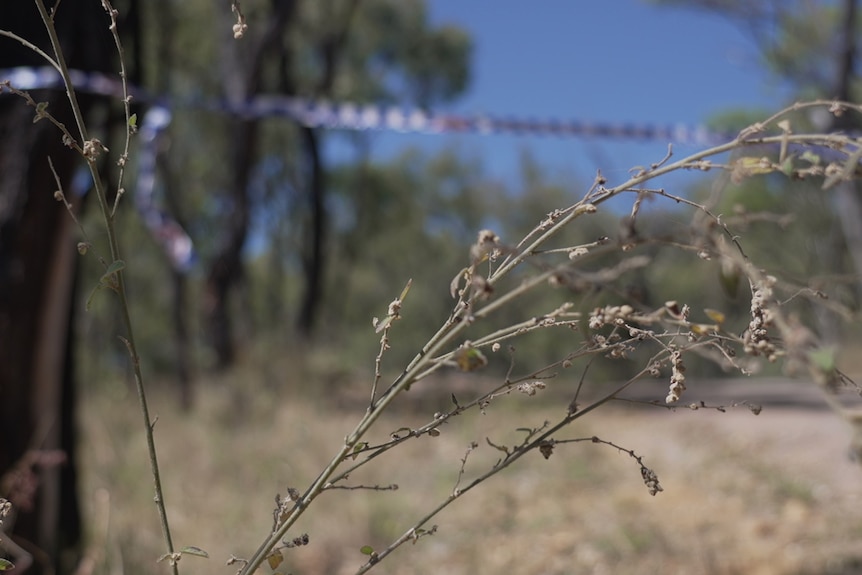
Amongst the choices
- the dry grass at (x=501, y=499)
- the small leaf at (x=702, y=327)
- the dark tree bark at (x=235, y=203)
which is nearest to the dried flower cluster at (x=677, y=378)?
the small leaf at (x=702, y=327)

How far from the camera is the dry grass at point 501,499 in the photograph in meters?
3.35

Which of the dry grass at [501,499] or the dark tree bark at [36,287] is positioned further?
the dry grass at [501,499]

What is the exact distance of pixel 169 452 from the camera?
5.30m

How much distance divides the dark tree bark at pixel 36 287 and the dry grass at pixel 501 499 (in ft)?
0.90

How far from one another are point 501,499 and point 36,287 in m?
2.40

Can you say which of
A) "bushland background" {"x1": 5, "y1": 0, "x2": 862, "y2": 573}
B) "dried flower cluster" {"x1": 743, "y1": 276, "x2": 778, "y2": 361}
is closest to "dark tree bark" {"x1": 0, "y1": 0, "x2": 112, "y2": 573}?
"bushland background" {"x1": 5, "y1": 0, "x2": 862, "y2": 573}

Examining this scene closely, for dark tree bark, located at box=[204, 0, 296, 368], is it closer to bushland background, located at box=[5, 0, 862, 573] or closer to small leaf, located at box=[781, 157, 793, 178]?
bushland background, located at box=[5, 0, 862, 573]

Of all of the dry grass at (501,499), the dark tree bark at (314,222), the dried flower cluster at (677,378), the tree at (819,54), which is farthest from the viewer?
the dark tree bark at (314,222)

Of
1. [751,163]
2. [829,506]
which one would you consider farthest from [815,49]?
[751,163]

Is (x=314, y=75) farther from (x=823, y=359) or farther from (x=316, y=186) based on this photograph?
(x=823, y=359)

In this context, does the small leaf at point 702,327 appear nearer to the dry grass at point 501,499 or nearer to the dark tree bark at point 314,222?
the dry grass at point 501,499

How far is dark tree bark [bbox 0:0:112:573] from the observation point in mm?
2707

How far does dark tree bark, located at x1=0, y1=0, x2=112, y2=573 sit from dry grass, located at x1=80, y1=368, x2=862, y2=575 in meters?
0.28

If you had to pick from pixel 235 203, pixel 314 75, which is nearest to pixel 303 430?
pixel 235 203
